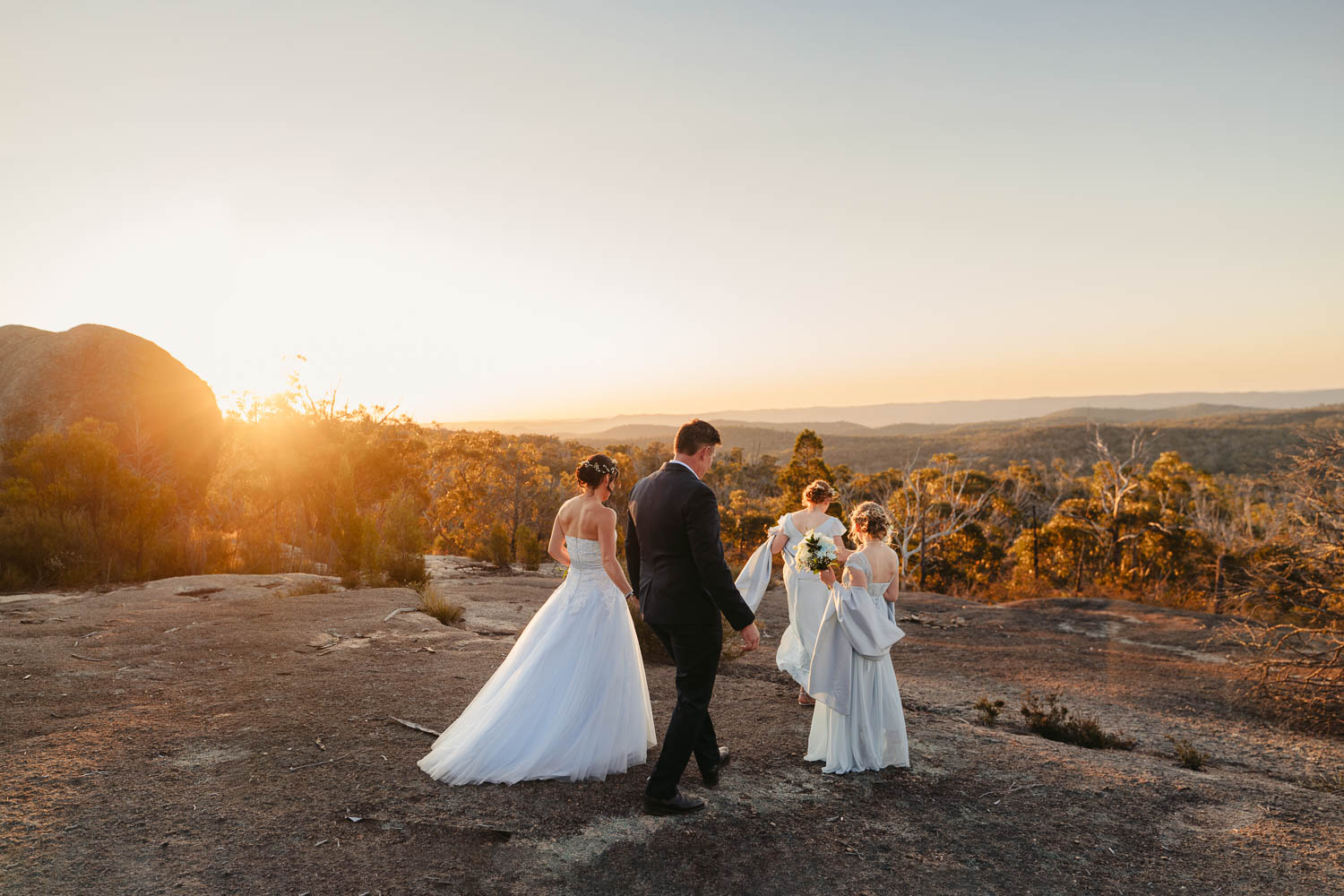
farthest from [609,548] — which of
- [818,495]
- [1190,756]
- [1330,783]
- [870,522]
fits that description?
[1330,783]

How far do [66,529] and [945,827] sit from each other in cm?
1368

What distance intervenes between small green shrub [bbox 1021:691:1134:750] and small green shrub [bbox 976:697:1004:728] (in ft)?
0.84

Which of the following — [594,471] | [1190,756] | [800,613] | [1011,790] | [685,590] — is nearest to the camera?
[685,590]

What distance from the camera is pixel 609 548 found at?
4910 mm

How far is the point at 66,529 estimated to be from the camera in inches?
458

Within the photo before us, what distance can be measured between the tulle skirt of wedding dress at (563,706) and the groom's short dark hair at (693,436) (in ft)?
4.19

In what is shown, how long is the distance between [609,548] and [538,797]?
5.29 feet

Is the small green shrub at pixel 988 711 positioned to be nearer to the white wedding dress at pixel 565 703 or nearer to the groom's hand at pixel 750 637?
the white wedding dress at pixel 565 703

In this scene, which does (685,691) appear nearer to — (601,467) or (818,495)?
(601,467)

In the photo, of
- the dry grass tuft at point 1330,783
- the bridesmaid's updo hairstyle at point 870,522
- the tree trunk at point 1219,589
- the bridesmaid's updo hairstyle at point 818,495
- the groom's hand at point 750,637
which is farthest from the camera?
the tree trunk at point 1219,589

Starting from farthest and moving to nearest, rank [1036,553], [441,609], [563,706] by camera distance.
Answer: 1. [1036,553]
2. [441,609]
3. [563,706]

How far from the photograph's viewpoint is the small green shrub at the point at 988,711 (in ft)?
22.8

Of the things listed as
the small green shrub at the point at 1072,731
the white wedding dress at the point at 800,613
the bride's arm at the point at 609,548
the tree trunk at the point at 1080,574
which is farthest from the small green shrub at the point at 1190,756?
the tree trunk at the point at 1080,574

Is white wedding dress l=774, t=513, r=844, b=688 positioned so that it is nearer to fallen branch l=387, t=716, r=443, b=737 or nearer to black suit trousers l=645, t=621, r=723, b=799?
black suit trousers l=645, t=621, r=723, b=799
